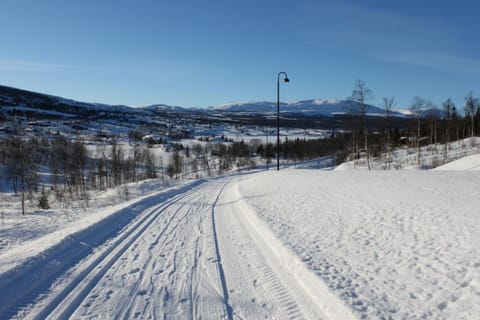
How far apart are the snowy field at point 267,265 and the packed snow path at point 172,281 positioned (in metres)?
0.02

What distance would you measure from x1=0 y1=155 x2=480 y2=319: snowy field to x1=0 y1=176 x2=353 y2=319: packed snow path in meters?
0.02

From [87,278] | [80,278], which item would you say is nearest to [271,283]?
[87,278]

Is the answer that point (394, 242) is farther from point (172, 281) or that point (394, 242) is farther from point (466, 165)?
point (466, 165)

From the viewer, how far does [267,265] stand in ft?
17.9

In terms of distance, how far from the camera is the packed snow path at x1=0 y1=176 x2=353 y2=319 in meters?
3.90

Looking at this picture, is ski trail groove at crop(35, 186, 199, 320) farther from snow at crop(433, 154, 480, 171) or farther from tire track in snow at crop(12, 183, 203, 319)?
snow at crop(433, 154, 480, 171)

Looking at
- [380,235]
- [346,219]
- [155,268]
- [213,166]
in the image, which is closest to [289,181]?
[346,219]

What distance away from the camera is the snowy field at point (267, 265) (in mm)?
3896

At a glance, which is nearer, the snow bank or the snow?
the snow bank

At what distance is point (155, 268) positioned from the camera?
5332 millimetres

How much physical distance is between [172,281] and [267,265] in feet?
6.09

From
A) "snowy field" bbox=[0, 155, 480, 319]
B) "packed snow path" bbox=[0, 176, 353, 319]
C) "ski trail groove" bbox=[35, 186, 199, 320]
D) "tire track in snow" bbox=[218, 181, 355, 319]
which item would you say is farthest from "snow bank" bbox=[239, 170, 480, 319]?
"ski trail groove" bbox=[35, 186, 199, 320]

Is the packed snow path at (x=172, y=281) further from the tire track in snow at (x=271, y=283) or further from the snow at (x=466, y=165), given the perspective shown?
the snow at (x=466, y=165)

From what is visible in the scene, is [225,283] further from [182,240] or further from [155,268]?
[182,240]
